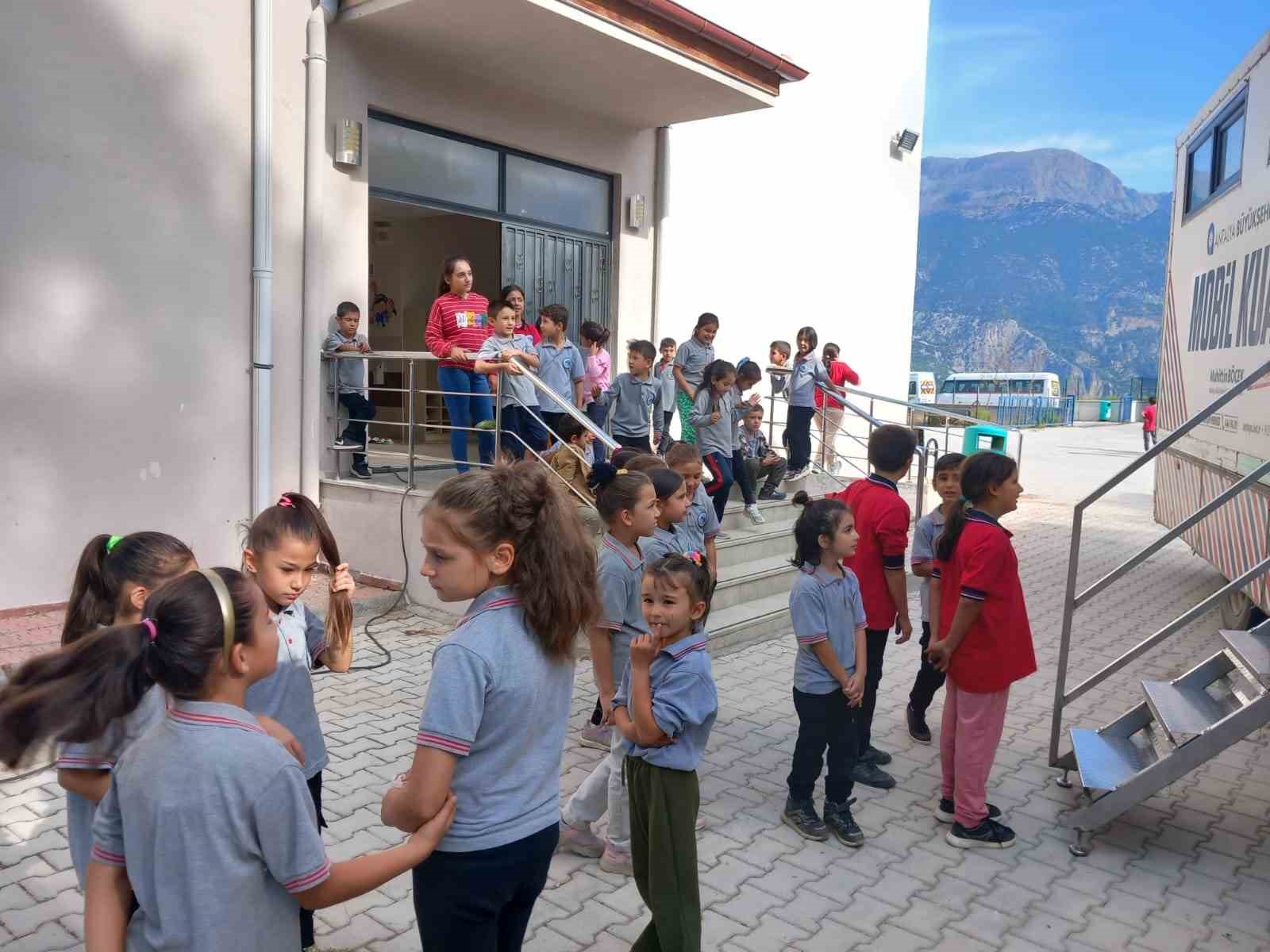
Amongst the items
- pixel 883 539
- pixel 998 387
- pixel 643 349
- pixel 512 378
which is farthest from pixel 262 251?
pixel 998 387

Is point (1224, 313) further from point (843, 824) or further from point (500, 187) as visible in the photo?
point (500, 187)

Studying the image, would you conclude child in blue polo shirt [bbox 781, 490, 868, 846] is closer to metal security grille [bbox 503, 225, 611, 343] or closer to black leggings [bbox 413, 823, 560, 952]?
black leggings [bbox 413, 823, 560, 952]

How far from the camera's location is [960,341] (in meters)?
176

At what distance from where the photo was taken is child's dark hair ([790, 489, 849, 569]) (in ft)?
11.4

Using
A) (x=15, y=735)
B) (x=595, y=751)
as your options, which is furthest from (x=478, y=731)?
(x=595, y=751)

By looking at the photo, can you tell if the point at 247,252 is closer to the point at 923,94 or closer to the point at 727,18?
the point at 727,18

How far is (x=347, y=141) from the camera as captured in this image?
6.84 metres

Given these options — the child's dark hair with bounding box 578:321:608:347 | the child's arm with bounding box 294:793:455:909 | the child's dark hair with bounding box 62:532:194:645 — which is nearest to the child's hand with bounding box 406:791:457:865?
the child's arm with bounding box 294:793:455:909

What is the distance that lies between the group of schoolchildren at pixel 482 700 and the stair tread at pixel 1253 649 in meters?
0.87

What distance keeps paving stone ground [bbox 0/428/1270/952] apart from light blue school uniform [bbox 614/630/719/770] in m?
0.81

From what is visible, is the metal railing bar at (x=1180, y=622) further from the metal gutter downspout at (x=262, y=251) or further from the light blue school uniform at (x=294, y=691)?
the metal gutter downspout at (x=262, y=251)

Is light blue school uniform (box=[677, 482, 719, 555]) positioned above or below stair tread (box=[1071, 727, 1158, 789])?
above

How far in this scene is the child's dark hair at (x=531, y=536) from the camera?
1787 mm

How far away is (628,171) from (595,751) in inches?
258
